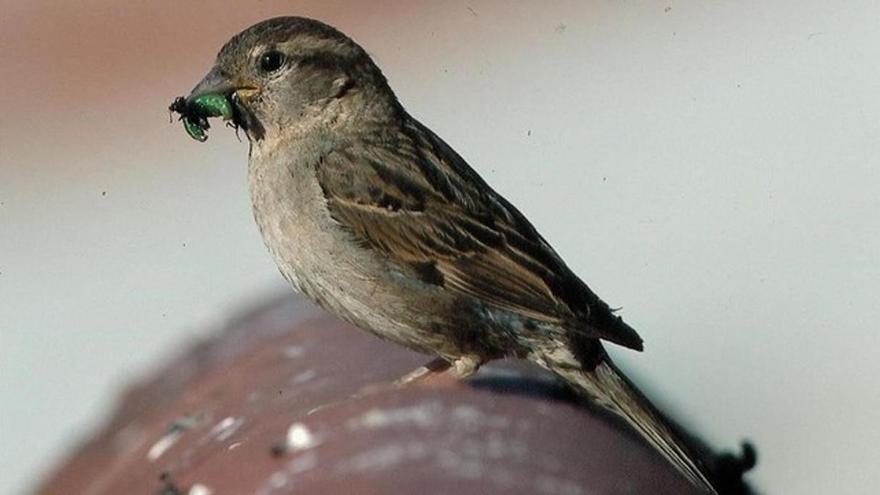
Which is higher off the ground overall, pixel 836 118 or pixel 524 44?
pixel 524 44

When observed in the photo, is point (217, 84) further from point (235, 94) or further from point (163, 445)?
point (163, 445)

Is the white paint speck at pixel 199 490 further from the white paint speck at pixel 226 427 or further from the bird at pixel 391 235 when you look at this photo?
the bird at pixel 391 235

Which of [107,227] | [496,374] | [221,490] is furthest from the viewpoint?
[107,227]

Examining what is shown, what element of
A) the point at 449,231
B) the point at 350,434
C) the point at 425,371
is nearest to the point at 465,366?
the point at 425,371

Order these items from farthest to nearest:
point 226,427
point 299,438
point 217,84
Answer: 1. point 217,84
2. point 226,427
3. point 299,438

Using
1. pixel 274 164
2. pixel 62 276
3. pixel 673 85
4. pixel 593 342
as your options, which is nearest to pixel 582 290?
pixel 593 342

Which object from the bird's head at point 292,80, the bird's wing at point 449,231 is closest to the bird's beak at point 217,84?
the bird's head at point 292,80

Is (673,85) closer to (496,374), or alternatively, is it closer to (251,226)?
(251,226)
